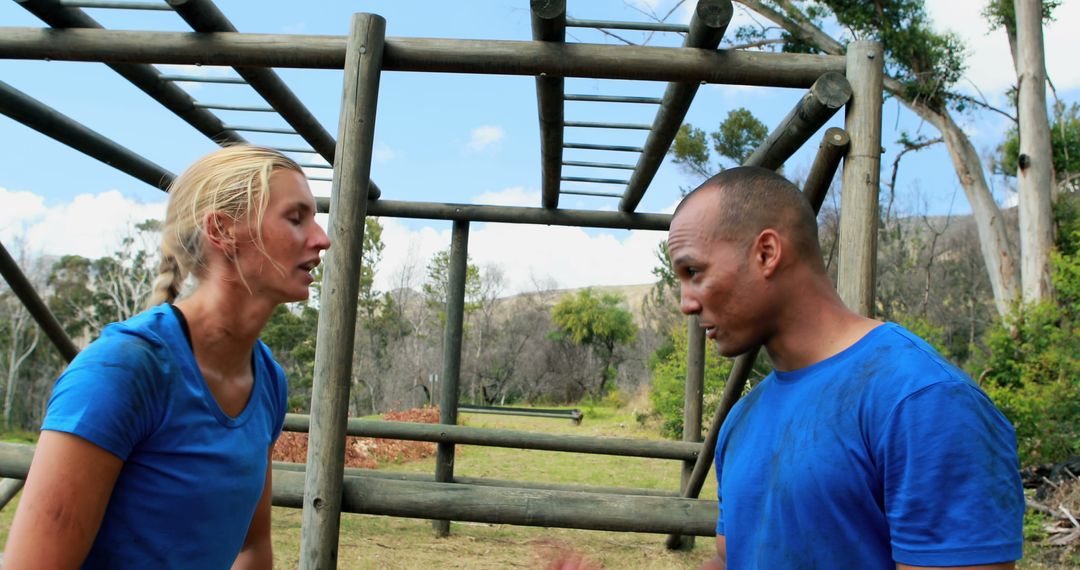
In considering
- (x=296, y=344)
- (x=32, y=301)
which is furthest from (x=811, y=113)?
(x=296, y=344)

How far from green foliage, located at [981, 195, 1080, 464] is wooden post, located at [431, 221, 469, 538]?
23.1 feet

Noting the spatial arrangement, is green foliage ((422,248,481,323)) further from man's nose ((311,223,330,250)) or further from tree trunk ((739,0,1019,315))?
man's nose ((311,223,330,250))

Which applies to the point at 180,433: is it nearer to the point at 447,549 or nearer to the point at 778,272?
the point at 778,272

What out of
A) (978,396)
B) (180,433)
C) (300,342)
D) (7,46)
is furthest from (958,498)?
(300,342)

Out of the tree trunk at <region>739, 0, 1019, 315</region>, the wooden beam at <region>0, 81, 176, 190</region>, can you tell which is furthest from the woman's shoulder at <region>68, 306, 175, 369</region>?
the tree trunk at <region>739, 0, 1019, 315</region>

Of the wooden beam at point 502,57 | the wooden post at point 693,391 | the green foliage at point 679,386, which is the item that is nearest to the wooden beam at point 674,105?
the wooden beam at point 502,57

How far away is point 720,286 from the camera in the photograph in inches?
65.4

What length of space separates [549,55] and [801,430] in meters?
2.29

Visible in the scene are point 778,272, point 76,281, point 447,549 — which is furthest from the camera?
point 76,281

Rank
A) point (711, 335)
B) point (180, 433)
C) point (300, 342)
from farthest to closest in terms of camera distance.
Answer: point (300, 342), point (711, 335), point (180, 433)

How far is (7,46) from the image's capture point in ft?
11.9

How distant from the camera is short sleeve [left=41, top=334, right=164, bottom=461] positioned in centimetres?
137

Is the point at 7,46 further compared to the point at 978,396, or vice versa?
the point at 7,46

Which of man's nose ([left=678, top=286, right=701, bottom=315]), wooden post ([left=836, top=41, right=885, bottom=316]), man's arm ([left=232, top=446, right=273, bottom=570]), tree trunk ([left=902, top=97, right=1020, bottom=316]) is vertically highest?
tree trunk ([left=902, top=97, right=1020, bottom=316])
